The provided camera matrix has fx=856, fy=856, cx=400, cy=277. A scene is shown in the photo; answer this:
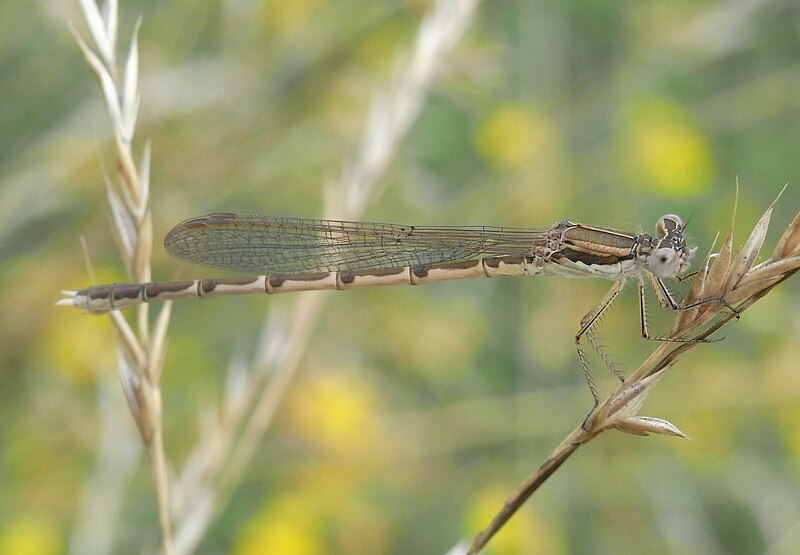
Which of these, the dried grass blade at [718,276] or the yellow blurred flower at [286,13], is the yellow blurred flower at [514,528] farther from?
the yellow blurred flower at [286,13]

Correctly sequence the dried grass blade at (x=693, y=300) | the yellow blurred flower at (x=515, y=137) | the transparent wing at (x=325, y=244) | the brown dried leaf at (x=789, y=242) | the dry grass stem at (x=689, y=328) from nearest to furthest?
the dry grass stem at (x=689, y=328) < the brown dried leaf at (x=789, y=242) < the dried grass blade at (x=693, y=300) < the transparent wing at (x=325, y=244) < the yellow blurred flower at (x=515, y=137)

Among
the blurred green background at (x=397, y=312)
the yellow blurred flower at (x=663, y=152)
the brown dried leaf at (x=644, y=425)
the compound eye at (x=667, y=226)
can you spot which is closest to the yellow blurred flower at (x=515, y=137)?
the blurred green background at (x=397, y=312)

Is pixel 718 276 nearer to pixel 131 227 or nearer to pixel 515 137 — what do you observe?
pixel 131 227

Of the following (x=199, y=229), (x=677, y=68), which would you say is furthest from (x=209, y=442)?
(x=677, y=68)

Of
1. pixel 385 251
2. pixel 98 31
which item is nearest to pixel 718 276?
pixel 98 31

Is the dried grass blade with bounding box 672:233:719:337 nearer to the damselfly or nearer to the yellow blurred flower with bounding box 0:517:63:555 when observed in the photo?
the damselfly

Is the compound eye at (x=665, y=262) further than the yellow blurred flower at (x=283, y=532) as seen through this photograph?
No

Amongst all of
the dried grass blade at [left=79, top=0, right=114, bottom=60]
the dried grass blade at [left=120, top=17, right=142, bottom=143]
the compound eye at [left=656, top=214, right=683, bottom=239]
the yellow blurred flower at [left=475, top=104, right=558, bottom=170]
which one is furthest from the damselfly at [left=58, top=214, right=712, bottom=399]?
the yellow blurred flower at [left=475, top=104, right=558, bottom=170]
